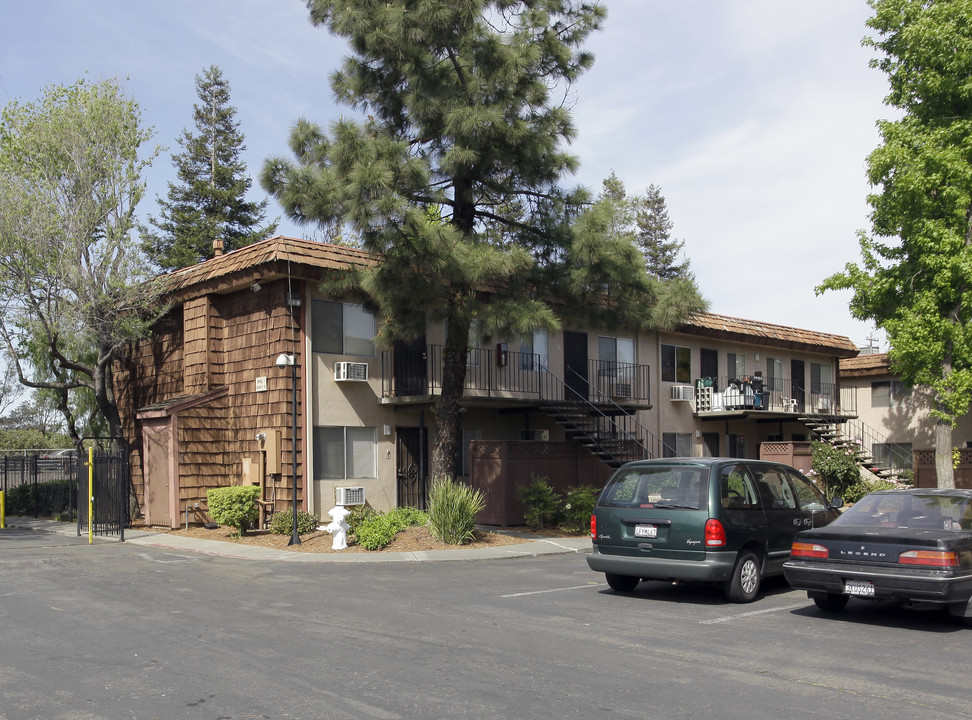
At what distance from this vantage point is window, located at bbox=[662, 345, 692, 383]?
1149 inches

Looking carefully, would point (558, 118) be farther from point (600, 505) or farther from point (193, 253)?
point (193, 253)

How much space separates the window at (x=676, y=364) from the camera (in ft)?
95.8

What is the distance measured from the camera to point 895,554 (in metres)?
8.67

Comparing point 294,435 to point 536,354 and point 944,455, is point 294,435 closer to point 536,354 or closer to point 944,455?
point 536,354

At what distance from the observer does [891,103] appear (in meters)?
22.7

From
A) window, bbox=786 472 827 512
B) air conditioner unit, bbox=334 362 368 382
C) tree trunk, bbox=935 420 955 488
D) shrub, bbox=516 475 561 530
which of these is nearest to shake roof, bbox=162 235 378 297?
air conditioner unit, bbox=334 362 368 382

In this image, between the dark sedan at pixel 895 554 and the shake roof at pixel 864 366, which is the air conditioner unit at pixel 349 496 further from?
the shake roof at pixel 864 366

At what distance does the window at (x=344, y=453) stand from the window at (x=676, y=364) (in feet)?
38.0

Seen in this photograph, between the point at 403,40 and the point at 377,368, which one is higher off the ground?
the point at 403,40

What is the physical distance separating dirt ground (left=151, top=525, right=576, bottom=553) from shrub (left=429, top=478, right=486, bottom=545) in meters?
0.16

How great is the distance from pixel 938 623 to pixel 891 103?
17277mm

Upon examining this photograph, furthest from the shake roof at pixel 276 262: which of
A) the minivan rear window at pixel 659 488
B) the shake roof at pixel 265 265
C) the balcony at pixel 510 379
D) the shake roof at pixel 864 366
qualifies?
the shake roof at pixel 864 366

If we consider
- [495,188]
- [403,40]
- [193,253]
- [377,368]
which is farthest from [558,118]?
[193,253]

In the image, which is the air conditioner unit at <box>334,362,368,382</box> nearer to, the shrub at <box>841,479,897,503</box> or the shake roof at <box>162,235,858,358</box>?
the shake roof at <box>162,235,858,358</box>
